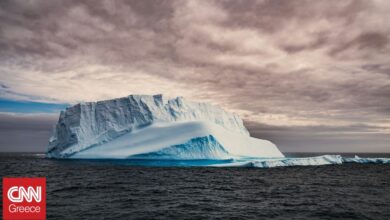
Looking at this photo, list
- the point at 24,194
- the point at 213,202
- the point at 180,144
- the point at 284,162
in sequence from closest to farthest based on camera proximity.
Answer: the point at 24,194 < the point at 213,202 < the point at 180,144 < the point at 284,162

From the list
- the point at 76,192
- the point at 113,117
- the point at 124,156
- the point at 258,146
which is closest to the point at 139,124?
the point at 113,117

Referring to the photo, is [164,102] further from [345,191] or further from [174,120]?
[345,191]

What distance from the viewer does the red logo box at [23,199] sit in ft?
25.7

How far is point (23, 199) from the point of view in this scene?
7973 millimetres

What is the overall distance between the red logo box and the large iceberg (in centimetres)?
3312

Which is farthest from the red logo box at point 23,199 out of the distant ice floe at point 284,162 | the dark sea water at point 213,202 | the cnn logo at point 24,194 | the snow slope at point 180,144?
the snow slope at point 180,144

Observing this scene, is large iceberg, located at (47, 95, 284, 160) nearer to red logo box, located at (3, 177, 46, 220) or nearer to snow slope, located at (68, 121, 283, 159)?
snow slope, located at (68, 121, 283, 159)

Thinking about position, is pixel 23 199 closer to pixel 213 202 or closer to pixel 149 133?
pixel 213 202

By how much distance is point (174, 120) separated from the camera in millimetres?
51188

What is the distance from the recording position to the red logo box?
7.84 m

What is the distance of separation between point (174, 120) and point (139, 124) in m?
5.39

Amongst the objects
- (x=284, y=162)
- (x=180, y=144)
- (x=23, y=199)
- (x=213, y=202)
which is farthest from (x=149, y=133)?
(x=23, y=199)

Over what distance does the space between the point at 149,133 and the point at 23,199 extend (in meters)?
38.9

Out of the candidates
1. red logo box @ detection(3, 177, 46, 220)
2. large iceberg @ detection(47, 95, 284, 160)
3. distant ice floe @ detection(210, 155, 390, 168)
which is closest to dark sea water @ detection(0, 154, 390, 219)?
red logo box @ detection(3, 177, 46, 220)
